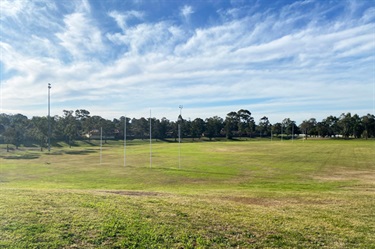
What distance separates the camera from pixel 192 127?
423ft

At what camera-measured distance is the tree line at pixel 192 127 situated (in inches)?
3669

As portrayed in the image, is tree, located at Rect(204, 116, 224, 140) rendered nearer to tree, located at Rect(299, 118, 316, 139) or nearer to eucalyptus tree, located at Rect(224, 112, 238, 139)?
eucalyptus tree, located at Rect(224, 112, 238, 139)

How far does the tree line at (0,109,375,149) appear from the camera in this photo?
306 feet

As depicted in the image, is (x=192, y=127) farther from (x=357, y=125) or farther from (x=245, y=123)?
(x=357, y=125)

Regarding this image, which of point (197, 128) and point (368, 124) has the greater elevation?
point (368, 124)

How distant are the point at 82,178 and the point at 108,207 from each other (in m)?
18.2

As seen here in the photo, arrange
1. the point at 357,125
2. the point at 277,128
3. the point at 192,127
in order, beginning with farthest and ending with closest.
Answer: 1. the point at 277,128
2. the point at 357,125
3. the point at 192,127

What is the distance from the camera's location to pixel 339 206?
11094 millimetres

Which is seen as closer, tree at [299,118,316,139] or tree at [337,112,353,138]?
tree at [337,112,353,138]

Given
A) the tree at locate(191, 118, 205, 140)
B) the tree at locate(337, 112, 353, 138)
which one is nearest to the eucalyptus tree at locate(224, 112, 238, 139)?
the tree at locate(191, 118, 205, 140)

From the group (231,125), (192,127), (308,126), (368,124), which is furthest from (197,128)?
(368,124)

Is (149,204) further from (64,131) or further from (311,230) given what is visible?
(64,131)

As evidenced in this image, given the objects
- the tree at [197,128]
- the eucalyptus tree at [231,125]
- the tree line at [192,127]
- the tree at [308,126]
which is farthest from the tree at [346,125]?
the tree at [197,128]

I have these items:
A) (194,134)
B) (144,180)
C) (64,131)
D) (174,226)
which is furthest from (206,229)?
(194,134)
